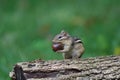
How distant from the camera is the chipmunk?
8.38m

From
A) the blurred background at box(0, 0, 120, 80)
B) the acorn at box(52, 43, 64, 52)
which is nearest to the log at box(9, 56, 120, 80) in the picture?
the acorn at box(52, 43, 64, 52)

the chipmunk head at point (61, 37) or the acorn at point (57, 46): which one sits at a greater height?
the chipmunk head at point (61, 37)

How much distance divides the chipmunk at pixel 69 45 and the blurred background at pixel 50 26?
4.98ft

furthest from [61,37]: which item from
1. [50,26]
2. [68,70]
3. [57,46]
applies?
[50,26]

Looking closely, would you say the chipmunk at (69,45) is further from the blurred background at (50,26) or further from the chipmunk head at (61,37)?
the blurred background at (50,26)

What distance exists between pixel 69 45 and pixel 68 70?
0.52 metres

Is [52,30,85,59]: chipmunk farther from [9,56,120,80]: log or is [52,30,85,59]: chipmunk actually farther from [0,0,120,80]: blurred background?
[0,0,120,80]: blurred background

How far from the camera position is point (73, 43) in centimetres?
849

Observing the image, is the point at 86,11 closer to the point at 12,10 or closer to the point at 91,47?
the point at 12,10

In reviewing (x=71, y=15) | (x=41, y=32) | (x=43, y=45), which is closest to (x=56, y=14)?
(x=71, y=15)

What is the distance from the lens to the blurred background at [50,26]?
1117 centimetres

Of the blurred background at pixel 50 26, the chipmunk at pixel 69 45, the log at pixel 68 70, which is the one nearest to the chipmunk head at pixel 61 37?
the chipmunk at pixel 69 45

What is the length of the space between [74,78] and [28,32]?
527cm

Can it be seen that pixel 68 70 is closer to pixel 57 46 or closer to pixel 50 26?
pixel 57 46
